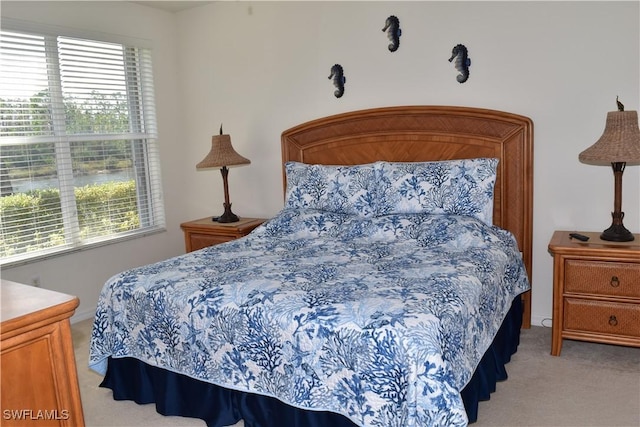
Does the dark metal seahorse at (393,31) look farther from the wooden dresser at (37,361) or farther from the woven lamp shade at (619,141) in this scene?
the wooden dresser at (37,361)

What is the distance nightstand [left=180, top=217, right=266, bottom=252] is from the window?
55 cm

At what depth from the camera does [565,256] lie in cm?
288

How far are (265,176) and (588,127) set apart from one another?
7.94ft

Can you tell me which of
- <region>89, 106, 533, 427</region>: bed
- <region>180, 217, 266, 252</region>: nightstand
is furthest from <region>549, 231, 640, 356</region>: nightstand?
<region>180, 217, 266, 252</region>: nightstand

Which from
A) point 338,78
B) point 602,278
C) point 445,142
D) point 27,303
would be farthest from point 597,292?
point 27,303

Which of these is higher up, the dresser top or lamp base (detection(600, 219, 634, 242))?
the dresser top

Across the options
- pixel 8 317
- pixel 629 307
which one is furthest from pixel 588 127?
pixel 8 317

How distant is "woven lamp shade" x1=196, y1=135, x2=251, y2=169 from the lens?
409 centimetres

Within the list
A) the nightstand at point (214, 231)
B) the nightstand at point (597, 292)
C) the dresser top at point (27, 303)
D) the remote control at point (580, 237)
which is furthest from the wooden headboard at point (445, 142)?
the dresser top at point (27, 303)

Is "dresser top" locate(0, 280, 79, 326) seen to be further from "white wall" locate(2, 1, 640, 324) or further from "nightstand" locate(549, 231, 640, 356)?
"white wall" locate(2, 1, 640, 324)

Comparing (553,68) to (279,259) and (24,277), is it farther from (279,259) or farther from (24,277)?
(24,277)

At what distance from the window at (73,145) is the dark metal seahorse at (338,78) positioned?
1.62 m

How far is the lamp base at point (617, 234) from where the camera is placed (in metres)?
2.91

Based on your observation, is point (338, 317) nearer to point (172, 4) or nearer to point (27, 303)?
point (27, 303)
